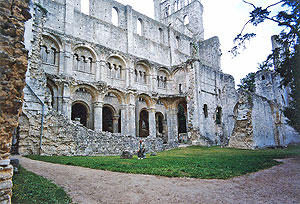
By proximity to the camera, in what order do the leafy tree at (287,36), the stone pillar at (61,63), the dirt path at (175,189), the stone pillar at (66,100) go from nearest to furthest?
1. the dirt path at (175,189)
2. the leafy tree at (287,36)
3. the stone pillar at (66,100)
4. the stone pillar at (61,63)

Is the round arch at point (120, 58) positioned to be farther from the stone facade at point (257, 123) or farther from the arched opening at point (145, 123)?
the stone facade at point (257, 123)

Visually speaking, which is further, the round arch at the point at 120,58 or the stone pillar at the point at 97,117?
the round arch at the point at 120,58

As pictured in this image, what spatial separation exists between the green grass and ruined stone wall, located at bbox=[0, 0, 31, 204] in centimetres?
66

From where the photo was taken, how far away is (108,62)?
22.2 m

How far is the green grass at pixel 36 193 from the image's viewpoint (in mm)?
3990

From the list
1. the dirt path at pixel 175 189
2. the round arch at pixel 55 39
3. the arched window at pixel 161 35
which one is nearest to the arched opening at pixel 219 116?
the arched window at pixel 161 35

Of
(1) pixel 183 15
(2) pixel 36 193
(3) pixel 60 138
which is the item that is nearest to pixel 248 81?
(1) pixel 183 15

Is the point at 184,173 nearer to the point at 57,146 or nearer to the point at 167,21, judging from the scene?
the point at 57,146

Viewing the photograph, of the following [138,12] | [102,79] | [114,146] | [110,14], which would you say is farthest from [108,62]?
[114,146]

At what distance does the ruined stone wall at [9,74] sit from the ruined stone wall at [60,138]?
33.0 ft

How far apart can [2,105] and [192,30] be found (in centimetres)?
3632

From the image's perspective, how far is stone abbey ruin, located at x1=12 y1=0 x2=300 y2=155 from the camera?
44.8 feet

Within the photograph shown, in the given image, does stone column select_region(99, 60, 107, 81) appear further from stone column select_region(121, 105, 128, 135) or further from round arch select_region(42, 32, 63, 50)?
round arch select_region(42, 32, 63, 50)

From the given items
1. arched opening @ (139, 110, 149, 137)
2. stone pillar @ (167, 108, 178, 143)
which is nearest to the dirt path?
stone pillar @ (167, 108, 178, 143)
